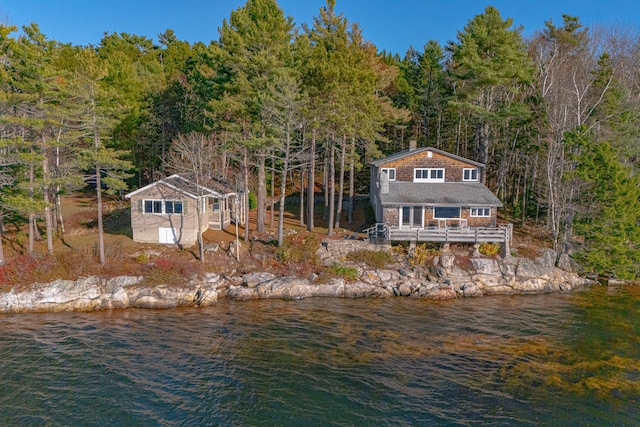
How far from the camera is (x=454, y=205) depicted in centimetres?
3136

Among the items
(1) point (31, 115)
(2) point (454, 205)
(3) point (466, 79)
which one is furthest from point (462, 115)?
(1) point (31, 115)

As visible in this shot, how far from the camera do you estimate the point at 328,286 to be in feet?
88.8

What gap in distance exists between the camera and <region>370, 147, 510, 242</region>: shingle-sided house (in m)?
30.1

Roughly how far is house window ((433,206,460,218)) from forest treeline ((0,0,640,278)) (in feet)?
23.7

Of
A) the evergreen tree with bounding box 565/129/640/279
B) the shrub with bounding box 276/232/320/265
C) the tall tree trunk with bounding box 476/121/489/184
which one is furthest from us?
the tall tree trunk with bounding box 476/121/489/184

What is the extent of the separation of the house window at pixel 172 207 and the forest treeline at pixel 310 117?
263cm

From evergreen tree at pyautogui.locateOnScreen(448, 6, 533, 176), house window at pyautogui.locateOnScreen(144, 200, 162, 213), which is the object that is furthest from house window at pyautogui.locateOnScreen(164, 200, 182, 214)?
evergreen tree at pyautogui.locateOnScreen(448, 6, 533, 176)

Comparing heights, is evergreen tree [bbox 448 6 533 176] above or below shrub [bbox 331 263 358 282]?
above

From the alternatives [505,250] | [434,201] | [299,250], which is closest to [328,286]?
[299,250]

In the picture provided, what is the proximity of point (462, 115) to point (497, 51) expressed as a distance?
43.1ft

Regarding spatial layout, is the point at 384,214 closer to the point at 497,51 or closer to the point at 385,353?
the point at 385,353

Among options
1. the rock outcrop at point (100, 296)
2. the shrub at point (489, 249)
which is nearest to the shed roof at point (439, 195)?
the shrub at point (489, 249)

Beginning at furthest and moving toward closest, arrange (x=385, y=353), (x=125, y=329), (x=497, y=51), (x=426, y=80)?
(x=426, y=80)
(x=497, y=51)
(x=125, y=329)
(x=385, y=353)

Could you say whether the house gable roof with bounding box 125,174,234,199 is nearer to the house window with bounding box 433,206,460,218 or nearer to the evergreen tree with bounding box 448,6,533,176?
the house window with bounding box 433,206,460,218
